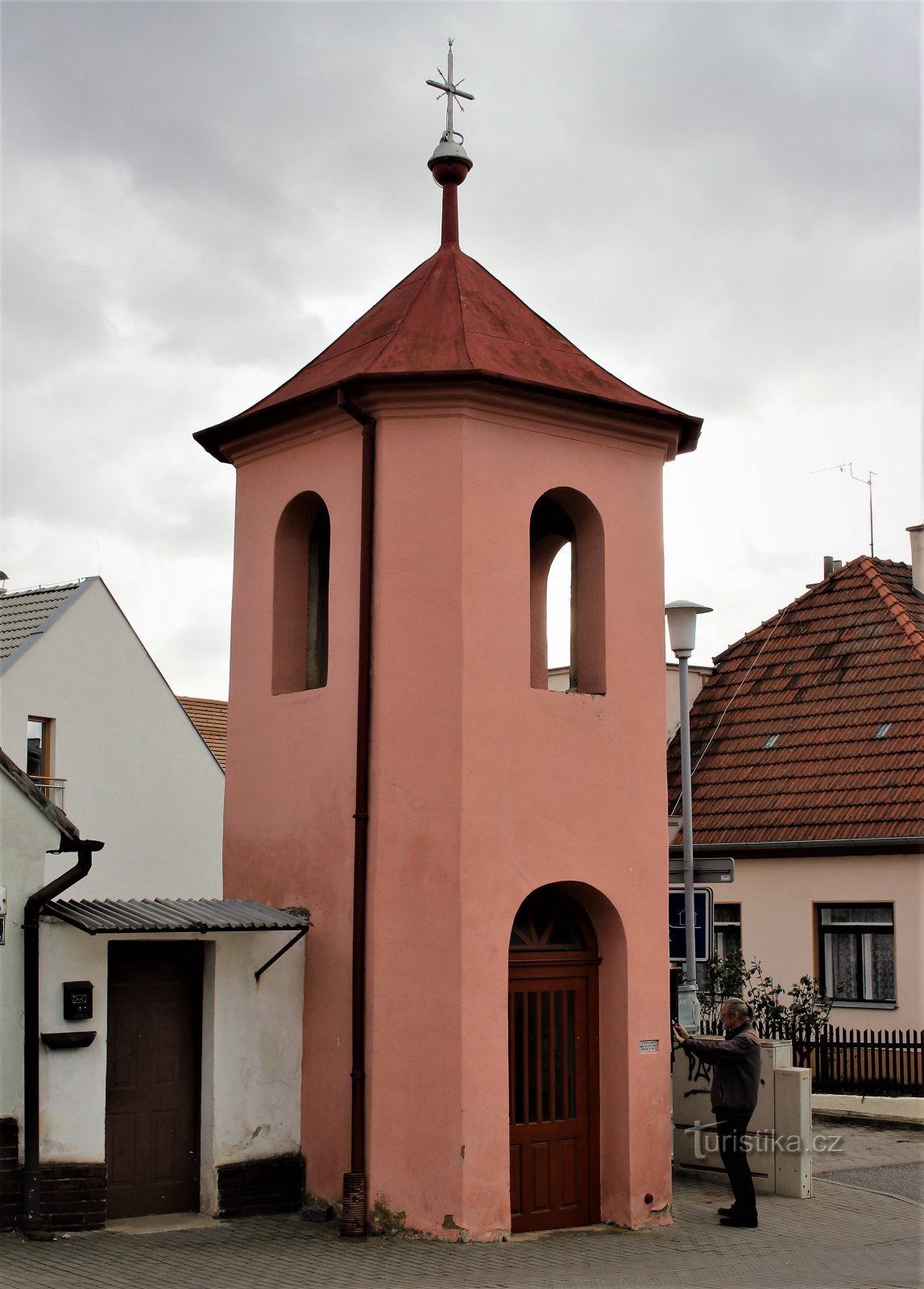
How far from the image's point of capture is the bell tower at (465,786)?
11.4 meters

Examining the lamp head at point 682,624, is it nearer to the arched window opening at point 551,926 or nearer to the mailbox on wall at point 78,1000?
the arched window opening at point 551,926

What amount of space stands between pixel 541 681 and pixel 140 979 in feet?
14.7

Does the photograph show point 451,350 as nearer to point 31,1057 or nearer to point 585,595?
point 585,595

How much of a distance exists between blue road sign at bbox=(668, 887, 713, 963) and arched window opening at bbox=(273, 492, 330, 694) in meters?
3.73

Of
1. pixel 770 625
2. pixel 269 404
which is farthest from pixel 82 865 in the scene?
pixel 770 625

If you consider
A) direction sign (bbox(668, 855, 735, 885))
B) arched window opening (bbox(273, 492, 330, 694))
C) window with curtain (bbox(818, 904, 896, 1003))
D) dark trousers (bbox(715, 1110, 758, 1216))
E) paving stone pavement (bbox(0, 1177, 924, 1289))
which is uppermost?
arched window opening (bbox(273, 492, 330, 694))

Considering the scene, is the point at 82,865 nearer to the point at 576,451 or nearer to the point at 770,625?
the point at 576,451

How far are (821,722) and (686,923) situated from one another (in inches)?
400

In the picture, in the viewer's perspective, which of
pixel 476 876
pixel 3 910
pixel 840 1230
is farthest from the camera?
pixel 840 1230

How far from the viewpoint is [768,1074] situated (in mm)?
13797

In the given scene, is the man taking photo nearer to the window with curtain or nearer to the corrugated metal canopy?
the corrugated metal canopy

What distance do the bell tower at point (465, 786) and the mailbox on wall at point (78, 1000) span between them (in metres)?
1.94

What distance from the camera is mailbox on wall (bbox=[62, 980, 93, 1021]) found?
1080cm

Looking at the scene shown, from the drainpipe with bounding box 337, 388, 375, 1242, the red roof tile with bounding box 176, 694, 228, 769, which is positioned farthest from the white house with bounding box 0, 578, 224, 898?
the drainpipe with bounding box 337, 388, 375, 1242
